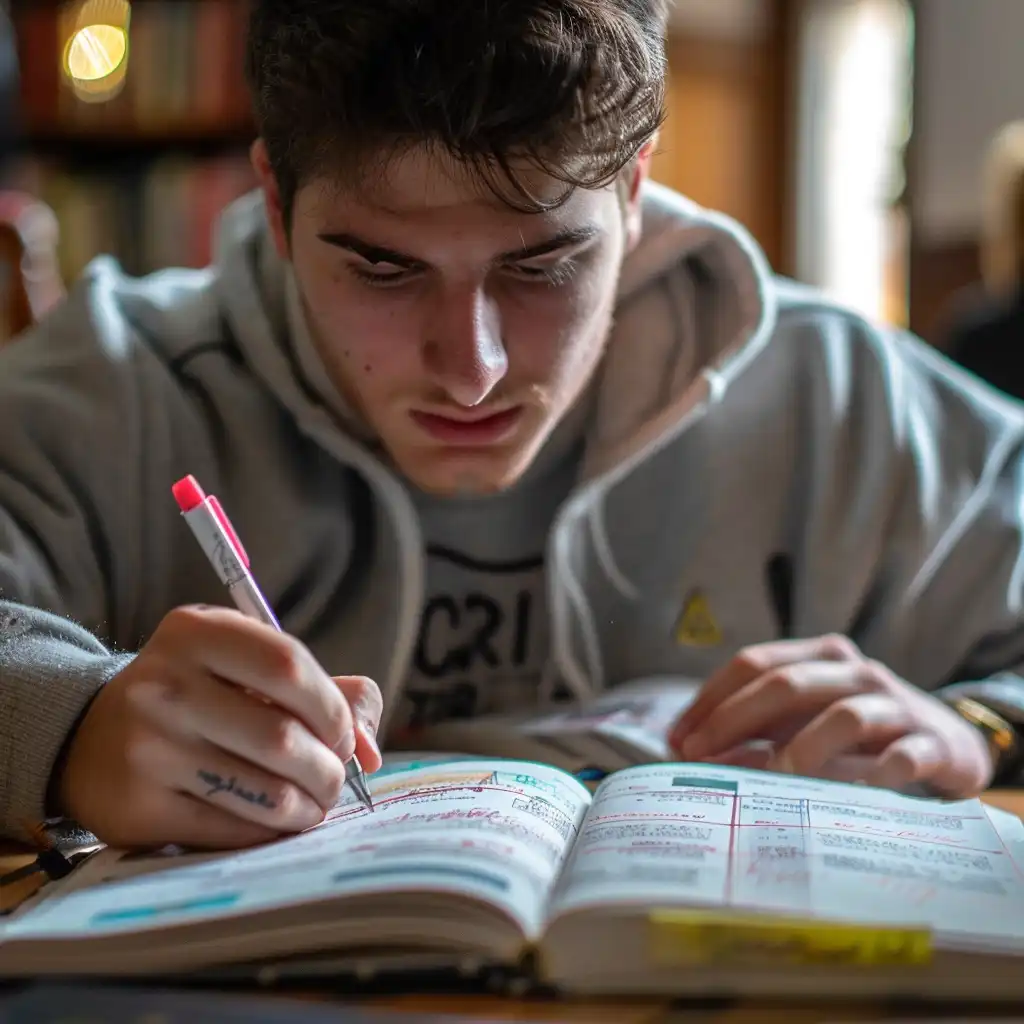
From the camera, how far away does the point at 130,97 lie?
2.44 metres

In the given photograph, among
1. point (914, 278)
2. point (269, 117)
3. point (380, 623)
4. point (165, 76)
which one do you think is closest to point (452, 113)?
point (269, 117)

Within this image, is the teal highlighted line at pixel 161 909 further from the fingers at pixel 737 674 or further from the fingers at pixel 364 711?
the fingers at pixel 737 674

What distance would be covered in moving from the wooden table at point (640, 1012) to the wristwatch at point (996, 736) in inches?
16.4

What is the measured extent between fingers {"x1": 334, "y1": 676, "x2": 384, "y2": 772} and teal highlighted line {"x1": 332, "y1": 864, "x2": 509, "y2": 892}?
137 mm

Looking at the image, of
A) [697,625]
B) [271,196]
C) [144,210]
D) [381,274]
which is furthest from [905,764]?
[144,210]

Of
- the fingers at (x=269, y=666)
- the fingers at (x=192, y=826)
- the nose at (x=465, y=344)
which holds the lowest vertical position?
the fingers at (x=192, y=826)

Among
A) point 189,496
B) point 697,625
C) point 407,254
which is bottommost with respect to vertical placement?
point 697,625

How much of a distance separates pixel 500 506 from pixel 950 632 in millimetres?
357

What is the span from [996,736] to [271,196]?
0.59 metres

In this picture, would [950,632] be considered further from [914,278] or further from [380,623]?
[914,278]

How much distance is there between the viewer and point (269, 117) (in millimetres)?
812

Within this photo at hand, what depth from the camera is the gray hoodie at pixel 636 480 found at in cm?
92

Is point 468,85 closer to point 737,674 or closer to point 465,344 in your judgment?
point 465,344

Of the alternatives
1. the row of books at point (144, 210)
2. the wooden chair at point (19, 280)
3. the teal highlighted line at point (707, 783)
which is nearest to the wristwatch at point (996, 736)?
the teal highlighted line at point (707, 783)
